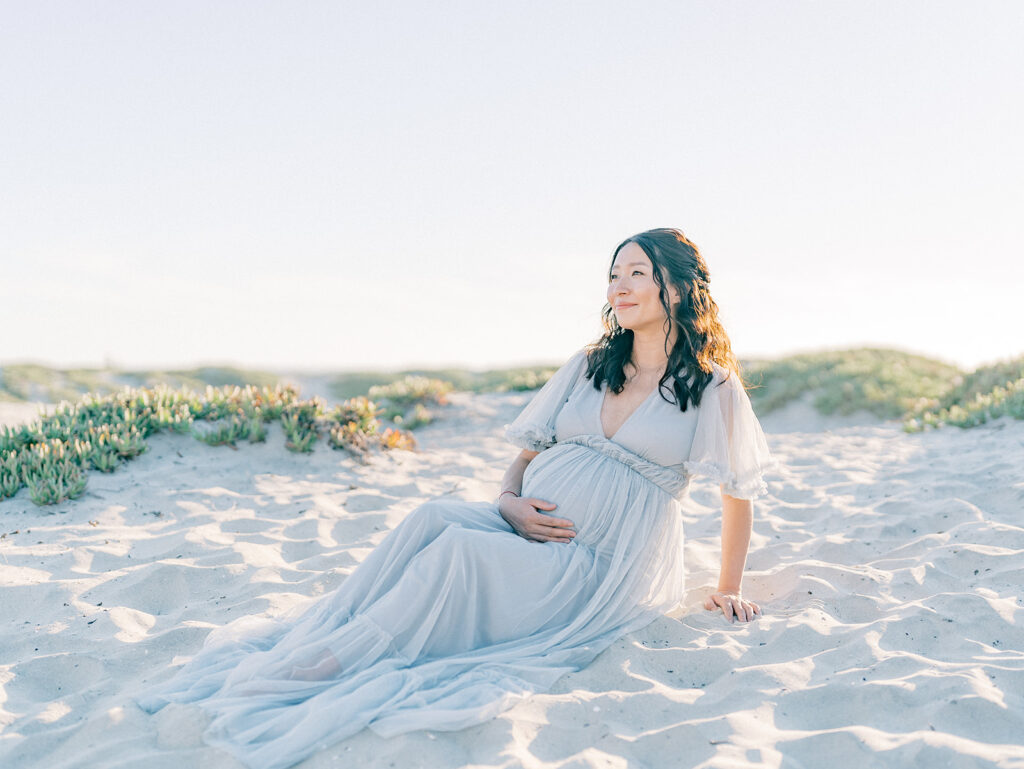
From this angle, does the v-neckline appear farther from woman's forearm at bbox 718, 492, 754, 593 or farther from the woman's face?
woman's forearm at bbox 718, 492, 754, 593

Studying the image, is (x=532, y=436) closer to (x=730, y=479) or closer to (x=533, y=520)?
(x=533, y=520)

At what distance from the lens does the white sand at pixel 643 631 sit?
9.87 feet

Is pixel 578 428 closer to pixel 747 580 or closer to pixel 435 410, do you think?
pixel 747 580

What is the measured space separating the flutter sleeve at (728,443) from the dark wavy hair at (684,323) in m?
0.08

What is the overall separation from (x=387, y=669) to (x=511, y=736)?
0.60m

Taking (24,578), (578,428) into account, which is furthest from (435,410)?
(578,428)

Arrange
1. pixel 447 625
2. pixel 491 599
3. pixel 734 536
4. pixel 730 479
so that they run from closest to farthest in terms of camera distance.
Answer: pixel 447 625
pixel 491 599
pixel 730 479
pixel 734 536

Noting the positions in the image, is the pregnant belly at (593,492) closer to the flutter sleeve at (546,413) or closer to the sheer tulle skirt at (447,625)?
the sheer tulle skirt at (447,625)

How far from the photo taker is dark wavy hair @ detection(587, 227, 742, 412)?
12.9 feet

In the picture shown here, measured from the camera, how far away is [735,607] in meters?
4.21

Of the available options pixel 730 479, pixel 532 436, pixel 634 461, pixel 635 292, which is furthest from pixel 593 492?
pixel 635 292

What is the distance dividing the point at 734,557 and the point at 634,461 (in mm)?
785

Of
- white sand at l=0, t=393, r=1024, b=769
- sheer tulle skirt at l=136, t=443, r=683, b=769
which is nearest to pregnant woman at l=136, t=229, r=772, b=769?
sheer tulle skirt at l=136, t=443, r=683, b=769

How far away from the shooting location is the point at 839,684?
3.41 metres
